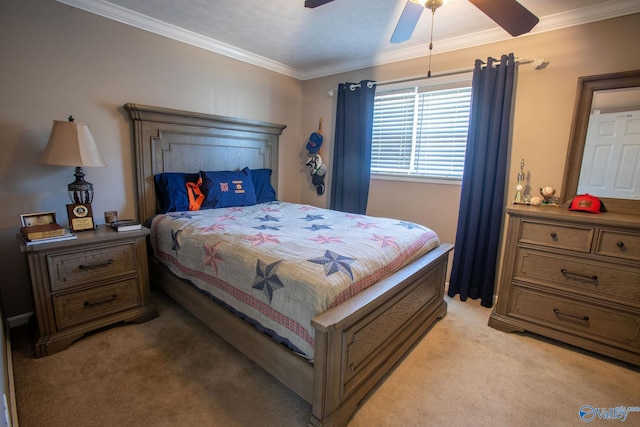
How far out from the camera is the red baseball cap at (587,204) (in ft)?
6.82

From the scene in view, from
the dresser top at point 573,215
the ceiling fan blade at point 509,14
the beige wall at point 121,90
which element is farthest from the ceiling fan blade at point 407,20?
the dresser top at point 573,215

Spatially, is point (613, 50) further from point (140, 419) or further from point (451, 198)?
point (140, 419)

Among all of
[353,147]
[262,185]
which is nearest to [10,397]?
[262,185]

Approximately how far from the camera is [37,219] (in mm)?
1991

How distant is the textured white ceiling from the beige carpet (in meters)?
2.39

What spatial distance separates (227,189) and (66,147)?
1.27 meters

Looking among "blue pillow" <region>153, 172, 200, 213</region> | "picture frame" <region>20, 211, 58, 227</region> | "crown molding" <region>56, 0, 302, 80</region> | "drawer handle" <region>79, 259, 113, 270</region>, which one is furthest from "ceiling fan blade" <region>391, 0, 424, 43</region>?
"picture frame" <region>20, 211, 58, 227</region>

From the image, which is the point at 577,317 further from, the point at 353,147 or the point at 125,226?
the point at 125,226

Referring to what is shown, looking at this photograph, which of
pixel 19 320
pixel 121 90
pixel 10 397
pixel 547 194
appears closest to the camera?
pixel 10 397

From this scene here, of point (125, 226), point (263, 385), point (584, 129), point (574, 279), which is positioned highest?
point (584, 129)

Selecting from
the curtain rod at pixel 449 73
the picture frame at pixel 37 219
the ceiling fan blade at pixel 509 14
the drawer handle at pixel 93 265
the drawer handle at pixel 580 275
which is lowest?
the drawer handle at pixel 93 265

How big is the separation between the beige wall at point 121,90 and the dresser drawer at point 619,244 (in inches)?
26.7

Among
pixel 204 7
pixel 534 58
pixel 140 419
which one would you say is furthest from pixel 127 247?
pixel 534 58

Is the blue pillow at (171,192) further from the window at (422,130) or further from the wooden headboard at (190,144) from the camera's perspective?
the window at (422,130)
